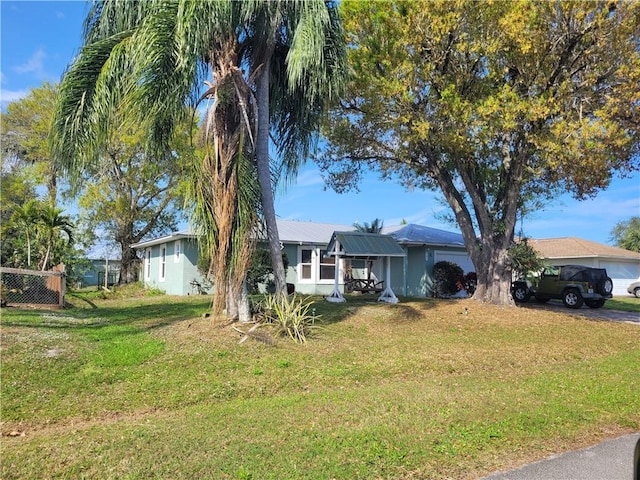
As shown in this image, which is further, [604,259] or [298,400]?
[604,259]

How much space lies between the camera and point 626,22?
443 inches

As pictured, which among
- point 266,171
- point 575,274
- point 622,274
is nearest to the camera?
point 266,171

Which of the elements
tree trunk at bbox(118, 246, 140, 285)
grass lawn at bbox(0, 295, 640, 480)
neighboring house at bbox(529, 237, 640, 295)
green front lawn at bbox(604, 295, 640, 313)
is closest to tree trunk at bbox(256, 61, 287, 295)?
grass lawn at bbox(0, 295, 640, 480)

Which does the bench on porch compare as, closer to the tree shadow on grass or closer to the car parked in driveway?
the tree shadow on grass

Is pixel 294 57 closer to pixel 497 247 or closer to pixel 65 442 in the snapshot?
pixel 65 442

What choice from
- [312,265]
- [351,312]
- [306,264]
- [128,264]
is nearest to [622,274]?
[312,265]

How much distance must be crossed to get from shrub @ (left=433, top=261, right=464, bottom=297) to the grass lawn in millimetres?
10923

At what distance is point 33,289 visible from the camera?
13.5 metres

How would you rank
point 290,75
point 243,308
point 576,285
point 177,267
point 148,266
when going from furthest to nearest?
point 148,266 < point 177,267 < point 576,285 < point 243,308 < point 290,75

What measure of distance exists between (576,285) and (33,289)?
19554mm

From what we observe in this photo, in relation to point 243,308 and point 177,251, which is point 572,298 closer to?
point 243,308

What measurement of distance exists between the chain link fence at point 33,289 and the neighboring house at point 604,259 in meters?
27.8

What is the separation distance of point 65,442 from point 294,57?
7.52 metres

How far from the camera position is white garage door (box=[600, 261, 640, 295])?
1278 inches
